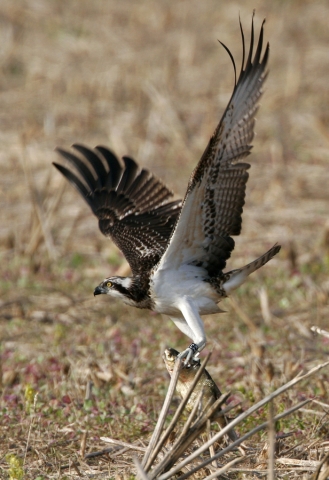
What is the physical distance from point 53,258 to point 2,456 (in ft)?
13.9

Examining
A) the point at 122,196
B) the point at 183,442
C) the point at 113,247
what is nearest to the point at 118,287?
the point at 122,196

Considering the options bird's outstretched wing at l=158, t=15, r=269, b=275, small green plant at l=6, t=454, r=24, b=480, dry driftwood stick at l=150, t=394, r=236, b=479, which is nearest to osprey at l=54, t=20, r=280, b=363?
Result: bird's outstretched wing at l=158, t=15, r=269, b=275

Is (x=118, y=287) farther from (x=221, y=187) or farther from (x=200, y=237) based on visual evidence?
(x=221, y=187)

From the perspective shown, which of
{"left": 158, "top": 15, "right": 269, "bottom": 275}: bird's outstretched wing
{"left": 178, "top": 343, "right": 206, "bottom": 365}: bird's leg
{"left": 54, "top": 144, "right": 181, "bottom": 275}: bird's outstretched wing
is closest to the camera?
{"left": 178, "top": 343, "right": 206, "bottom": 365}: bird's leg

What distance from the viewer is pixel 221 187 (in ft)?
18.8

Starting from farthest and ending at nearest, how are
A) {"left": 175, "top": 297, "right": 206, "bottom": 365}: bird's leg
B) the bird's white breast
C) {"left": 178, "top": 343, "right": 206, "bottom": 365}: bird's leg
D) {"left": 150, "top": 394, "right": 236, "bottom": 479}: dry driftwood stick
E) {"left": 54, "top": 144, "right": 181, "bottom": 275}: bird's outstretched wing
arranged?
{"left": 54, "top": 144, "right": 181, "bottom": 275}: bird's outstretched wing
the bird's white breast
{"left": 175, "top": 297, "right": 206, "bottom": 365}: bird's leg
{"left": 178, "top": 343, "right": 206, "bottom": 365}: bird's leg
{"left": 150, "top": 394, "right": 236, "bottom": 479}: dry driftwood stick

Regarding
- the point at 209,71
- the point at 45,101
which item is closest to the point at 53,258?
the point at 45,101

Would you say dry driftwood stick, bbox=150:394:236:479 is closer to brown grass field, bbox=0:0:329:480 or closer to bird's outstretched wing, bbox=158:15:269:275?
brown grass field, bbox=0:0:329:480

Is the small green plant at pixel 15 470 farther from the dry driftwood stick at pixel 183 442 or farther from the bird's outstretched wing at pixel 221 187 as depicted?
the bird's outstretched wing at pixel 221 187

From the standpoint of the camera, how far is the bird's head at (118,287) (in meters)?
6.15

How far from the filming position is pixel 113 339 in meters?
7.55

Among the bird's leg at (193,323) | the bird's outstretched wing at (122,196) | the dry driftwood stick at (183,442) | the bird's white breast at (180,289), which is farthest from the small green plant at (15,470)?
the bird's outstretched wing at (122,196)

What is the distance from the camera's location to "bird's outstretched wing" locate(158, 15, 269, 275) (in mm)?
5441

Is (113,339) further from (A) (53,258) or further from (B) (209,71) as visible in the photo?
(B) (209,71)
